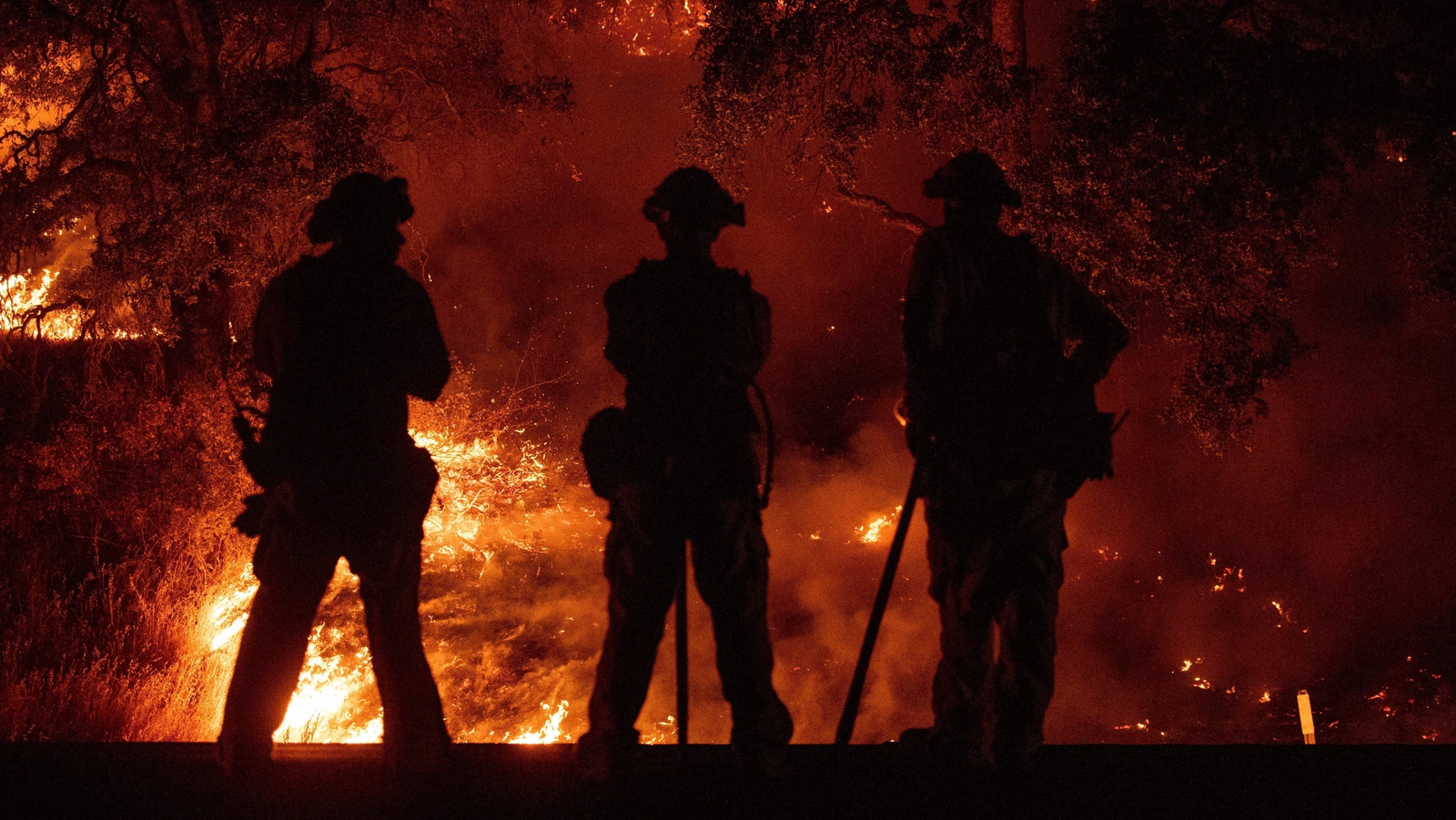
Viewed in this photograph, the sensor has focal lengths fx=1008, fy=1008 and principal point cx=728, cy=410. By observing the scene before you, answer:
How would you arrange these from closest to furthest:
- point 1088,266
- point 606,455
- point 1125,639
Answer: point 606,455
point 1088,266
point 1125,639

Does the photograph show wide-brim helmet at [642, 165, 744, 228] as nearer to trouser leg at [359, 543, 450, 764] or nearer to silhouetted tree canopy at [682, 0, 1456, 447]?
trouser leg at [359, 543, 450, 764]

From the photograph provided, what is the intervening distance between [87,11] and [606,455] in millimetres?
9250

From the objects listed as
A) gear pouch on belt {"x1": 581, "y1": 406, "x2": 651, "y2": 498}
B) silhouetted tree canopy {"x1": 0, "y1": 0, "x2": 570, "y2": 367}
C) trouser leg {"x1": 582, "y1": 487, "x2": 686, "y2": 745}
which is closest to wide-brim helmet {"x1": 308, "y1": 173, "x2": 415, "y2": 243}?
gear pouch on belt {"x1": 581, "y1": 406, "x2": 651, "y2": 498}

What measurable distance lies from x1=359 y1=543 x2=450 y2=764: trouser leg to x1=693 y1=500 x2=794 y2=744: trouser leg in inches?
41.4

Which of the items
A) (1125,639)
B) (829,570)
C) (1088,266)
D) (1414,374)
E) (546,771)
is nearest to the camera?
(546,771)

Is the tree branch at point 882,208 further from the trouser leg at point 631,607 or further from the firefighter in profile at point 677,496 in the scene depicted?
the trouser leg at point 631,607

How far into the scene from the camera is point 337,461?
11.3 ft

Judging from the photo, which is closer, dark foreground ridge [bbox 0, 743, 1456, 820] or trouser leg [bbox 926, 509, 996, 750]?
dark foreground ridge [bbox 0, 743, 1456, 820]

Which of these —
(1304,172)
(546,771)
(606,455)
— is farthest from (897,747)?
(1304,172)

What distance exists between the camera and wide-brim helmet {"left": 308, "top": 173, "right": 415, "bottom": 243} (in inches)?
137

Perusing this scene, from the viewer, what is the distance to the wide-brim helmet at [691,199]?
3.47 m

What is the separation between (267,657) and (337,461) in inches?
28.4

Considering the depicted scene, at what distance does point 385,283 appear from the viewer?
3502 millimetres

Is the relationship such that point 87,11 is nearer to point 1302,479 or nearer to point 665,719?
point 665,719
